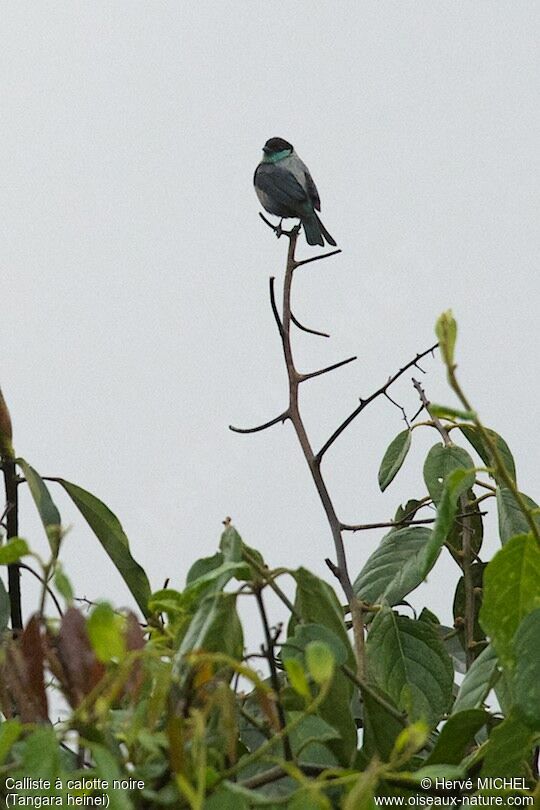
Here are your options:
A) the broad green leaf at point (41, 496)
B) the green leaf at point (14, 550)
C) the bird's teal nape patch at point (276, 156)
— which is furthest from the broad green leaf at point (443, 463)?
the bird's teal nape patch at point (276, 156)

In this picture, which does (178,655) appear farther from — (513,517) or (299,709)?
(513,517)

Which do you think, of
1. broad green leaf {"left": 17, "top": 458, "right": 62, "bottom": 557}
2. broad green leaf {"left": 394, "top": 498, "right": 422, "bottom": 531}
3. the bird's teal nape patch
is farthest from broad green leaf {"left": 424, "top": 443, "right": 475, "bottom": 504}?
the bird's teal nape patch

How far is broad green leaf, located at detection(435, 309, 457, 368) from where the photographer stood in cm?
38

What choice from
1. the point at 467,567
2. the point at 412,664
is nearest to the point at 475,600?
the point at 467,567

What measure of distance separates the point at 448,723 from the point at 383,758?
0.16ft

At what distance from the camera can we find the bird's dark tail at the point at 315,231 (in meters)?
2.95

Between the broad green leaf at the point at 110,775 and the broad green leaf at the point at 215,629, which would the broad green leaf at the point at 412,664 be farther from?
the broad green leaf at the point at 110,775

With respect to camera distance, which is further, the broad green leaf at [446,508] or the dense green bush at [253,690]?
the broad green leaf at [446,508]

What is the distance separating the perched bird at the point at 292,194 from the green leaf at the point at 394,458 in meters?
2.14

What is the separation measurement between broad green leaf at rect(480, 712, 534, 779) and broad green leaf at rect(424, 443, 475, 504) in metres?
0.27

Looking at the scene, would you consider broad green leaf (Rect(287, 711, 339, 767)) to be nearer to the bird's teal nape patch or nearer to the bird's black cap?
the bird's teal nape patch

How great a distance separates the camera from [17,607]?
22.6 inches

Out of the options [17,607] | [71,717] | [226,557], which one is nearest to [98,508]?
[17,607]

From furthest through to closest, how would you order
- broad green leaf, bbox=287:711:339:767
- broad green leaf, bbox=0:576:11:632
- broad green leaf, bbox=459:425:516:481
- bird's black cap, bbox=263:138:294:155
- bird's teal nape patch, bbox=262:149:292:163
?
bird's black cap, bbox=263:138:294:155, bird's teal nape patch, bbox=262:149:292:163, broad green leaf, bbox=459:425:516:481, broad green leaf, bbox=0:576:11:632, broad green leaf, bbox=287:711:339:767
